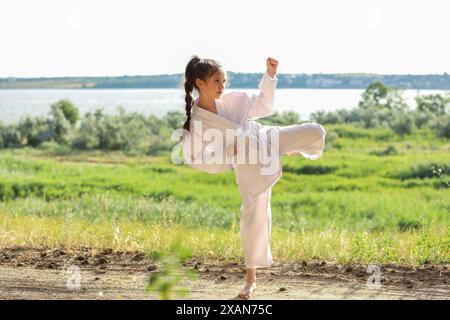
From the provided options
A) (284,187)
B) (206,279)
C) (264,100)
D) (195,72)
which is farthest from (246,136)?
(284,187)

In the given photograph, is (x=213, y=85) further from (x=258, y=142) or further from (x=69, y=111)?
(x=69, y=111)

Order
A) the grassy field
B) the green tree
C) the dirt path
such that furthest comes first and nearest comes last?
the green tree
the grassy field
the dirt path

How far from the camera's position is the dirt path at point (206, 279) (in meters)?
5.15

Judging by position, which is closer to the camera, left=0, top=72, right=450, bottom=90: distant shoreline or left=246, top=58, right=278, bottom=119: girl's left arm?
left=246, top=58, right=278, bottom=119: girl's left arm

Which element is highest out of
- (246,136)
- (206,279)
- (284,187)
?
(246,136)

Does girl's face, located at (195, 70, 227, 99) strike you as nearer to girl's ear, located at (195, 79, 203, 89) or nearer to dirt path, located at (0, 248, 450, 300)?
girl's ear, located at (195, 79, 203, 89)

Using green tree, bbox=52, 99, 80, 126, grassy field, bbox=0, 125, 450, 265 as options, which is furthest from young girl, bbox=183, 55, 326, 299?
green tree, bbox=52, 99, 80, 126

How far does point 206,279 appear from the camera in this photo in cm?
562

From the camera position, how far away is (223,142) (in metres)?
5.03

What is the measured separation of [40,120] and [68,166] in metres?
9.22

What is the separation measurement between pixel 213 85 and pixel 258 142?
0.47 metres

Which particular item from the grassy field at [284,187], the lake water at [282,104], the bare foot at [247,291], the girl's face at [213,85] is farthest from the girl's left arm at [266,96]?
the lake water at [282,104]

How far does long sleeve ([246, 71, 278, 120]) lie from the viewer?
498cm
